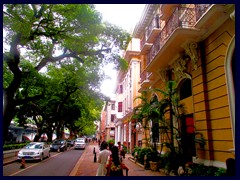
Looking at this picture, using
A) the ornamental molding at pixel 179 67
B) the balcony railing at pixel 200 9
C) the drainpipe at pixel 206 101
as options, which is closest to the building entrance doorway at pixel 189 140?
the drainpipe at pixel 206 101

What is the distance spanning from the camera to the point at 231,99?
5844mm

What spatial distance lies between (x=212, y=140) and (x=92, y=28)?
5440 mm

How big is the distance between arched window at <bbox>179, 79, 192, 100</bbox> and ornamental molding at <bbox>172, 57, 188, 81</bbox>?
403 mm

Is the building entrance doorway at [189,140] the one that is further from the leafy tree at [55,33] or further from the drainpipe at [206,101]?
the leafy tree at [55,33]

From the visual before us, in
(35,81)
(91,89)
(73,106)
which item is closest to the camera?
(35,81)

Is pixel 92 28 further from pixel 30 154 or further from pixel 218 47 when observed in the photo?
pixel 30 154

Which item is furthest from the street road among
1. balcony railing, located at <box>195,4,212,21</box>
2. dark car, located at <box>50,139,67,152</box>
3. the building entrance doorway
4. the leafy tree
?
dark car, located at <box>50,139,67,152</box>

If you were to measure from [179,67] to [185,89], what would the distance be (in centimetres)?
113

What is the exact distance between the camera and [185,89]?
9.23m

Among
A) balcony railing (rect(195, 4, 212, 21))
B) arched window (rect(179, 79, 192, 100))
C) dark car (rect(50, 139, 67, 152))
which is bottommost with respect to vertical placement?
dark car (rect(50, 139, 67, 152))

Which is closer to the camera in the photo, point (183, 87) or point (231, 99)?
point (231, 99)

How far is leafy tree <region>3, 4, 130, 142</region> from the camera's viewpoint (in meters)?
6.26

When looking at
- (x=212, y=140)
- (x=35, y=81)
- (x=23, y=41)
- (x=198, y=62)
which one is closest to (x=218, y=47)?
(x=198, y=62)

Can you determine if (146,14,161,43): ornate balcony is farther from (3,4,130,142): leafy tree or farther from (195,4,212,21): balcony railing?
(195,4,212,21): balcony railing
